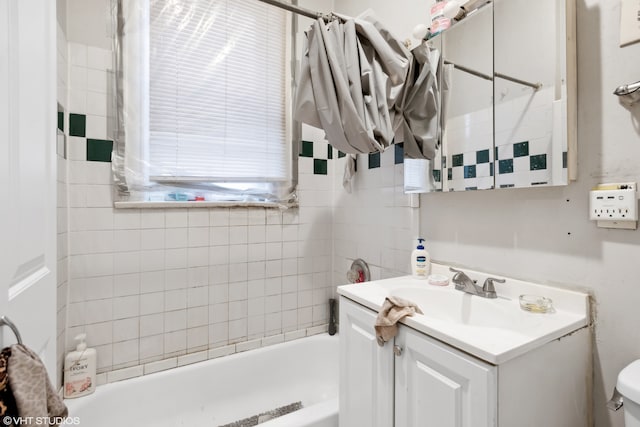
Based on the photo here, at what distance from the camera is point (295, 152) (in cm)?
205

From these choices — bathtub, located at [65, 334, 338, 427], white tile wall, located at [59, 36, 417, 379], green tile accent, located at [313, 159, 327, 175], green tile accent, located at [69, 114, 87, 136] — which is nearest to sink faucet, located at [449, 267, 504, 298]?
white tile wall, located at [59, 36, 417, 379]

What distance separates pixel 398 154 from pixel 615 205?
95 centimetres

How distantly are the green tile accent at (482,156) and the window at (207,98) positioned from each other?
1.17m

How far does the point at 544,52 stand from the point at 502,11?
265 millimetres

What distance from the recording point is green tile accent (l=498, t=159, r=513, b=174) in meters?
1.12

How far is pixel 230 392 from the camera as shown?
1.80 meters

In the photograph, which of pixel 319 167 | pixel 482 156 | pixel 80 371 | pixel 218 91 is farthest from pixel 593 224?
pixel 80 371

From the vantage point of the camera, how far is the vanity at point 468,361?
0.75 meters

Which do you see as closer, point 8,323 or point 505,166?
point 8,323

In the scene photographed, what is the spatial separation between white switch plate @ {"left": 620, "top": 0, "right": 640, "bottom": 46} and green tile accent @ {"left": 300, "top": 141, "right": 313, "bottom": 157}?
1.55 m

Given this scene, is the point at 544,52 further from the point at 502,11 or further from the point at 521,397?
the point at 521,397

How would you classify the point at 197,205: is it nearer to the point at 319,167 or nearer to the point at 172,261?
the point at 172,261

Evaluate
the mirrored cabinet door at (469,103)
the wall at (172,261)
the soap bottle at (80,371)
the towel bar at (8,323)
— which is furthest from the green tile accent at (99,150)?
the mirrored cabinet door at (469,103)

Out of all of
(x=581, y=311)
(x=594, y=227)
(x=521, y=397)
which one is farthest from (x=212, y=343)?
(x=594, y=227)
